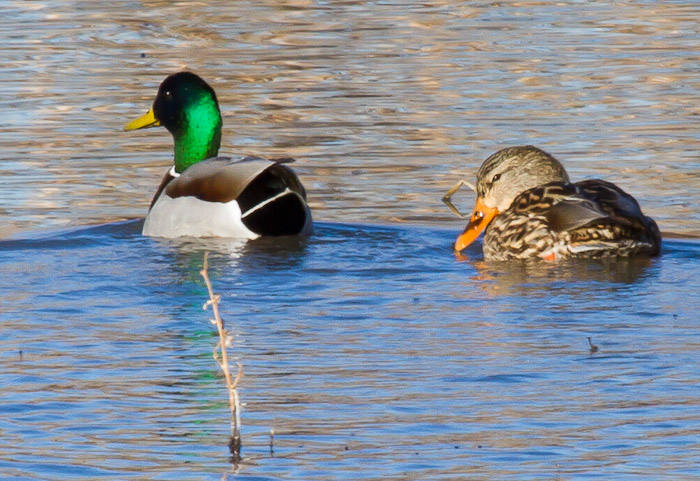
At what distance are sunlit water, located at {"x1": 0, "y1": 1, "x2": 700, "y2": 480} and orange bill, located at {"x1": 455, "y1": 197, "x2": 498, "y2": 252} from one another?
0.16m

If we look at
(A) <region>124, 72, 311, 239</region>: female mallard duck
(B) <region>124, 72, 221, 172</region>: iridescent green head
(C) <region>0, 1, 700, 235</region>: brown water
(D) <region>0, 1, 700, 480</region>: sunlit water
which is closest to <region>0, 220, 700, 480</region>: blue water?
(D) <region>0, 1, 700, 480</region>: sunlit water

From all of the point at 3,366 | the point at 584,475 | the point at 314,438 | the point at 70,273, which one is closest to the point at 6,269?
the point at 70,273

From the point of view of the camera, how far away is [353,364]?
7.16 metres

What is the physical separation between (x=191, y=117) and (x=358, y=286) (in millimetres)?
4040

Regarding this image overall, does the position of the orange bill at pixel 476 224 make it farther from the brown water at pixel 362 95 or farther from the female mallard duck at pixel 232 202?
the female mallard duck at pixel 232 202

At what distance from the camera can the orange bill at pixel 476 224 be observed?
10.4m

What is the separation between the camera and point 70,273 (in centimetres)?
955

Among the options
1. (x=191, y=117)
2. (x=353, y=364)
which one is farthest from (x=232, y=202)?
(x=353, y=364)

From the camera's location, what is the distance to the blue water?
5.73m

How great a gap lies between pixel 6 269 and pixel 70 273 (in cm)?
50

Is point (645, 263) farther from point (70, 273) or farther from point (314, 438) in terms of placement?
point (314, 438)

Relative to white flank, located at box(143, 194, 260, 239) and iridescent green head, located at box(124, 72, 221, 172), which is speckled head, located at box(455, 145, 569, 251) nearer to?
white flank, located at box(143, 194, 260, 239)

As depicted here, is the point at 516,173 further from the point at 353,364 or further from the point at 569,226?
the point at 353,364

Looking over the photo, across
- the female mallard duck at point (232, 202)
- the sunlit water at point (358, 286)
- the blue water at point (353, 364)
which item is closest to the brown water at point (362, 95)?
the sunlit water at point (358, 286)
